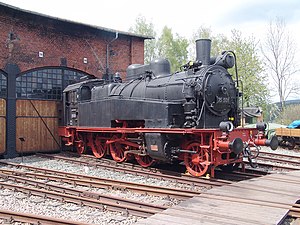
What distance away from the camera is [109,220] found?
5270 mm

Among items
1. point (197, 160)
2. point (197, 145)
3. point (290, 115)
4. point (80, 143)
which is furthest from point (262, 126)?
point (290, 115)

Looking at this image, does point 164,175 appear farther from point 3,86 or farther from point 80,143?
point 3,86

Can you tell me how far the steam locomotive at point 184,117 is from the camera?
326 inches

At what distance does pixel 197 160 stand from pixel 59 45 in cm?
1030

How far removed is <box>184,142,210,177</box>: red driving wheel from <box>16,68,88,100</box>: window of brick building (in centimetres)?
916

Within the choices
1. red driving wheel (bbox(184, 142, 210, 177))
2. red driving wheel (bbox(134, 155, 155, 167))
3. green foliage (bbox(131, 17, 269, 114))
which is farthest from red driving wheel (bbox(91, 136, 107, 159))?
green foliage (bbox(131, 17, 269, 114))

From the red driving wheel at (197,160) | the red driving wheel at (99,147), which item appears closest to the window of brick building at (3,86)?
the red driving wheel at (99,147)

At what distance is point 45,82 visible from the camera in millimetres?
15438

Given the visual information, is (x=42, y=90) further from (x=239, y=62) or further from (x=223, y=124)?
(x=239, y=62)

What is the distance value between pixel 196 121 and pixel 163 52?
35218mm

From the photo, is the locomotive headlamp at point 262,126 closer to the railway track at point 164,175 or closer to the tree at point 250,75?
the railway track at point 164,175

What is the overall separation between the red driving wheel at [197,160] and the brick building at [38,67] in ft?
25.0

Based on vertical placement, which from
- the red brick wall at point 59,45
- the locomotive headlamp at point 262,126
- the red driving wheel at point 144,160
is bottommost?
the red driving wheel at point 144,160

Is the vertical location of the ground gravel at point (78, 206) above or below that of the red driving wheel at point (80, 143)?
below
